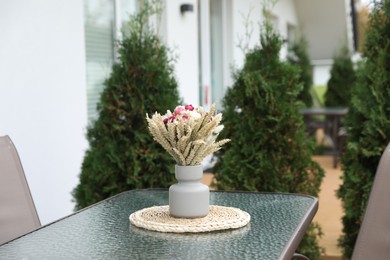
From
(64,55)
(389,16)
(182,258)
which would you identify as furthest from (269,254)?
(64,55)

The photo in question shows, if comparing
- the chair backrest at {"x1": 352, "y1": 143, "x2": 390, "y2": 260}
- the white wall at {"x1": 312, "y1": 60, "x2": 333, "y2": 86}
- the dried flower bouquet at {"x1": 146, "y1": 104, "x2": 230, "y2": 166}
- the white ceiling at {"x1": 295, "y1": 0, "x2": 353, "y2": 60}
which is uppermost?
the white ceiling at {"x1": 295, "y1": 0, "x2": 353, "y2": 60}

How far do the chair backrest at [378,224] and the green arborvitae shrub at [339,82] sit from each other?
8448 millimetres

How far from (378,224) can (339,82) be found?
8.66 meters

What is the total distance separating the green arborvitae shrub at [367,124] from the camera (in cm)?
301

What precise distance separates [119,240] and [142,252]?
14 centimetres

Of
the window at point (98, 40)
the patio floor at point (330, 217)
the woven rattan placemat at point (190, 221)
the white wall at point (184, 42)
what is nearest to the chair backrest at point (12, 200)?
the woven rattan placemat at point (190, 221)

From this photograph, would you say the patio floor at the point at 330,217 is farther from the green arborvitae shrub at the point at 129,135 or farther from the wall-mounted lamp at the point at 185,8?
the wall-mounted lamp at the point at 185,8

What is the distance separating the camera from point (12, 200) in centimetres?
198

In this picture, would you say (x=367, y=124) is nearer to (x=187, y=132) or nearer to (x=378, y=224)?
(x=378, y=224)

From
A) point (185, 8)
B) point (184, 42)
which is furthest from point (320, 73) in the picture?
point (185, 8)

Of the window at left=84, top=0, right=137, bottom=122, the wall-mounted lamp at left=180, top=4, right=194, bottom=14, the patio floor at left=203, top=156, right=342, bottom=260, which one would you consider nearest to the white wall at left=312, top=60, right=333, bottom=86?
the patio floor at left=203, top=156, right=342, bottom=260

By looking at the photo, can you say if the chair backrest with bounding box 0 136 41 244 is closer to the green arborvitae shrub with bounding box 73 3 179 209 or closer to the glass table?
the glass table

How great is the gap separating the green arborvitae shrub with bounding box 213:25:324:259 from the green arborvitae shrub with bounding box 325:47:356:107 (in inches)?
280

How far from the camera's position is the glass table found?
4.66 ft
